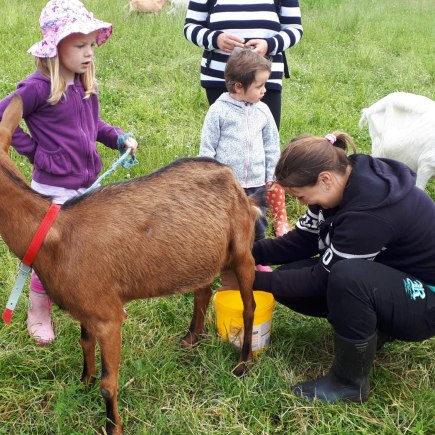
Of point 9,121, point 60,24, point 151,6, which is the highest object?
point 60,24

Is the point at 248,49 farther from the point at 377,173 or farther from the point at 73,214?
the point at 73,214

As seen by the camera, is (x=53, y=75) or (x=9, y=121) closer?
(x=9, y=121)

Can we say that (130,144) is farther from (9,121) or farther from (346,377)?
(346,377)

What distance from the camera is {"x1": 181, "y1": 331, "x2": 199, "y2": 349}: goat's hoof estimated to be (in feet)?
A: 10.6

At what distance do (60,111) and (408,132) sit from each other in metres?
3.18

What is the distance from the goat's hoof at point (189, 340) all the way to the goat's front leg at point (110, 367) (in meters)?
0.69

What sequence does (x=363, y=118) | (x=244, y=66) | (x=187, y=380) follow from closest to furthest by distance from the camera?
(x=187, y=380)
(x=244, y=66)
(x=363, y=118)

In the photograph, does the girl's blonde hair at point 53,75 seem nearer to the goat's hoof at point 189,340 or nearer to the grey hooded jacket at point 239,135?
the grey hooded jacket at point 239,135

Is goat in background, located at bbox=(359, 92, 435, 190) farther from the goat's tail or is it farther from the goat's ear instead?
the goat's ear

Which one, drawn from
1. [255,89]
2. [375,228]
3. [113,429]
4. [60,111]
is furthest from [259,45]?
[113,429]

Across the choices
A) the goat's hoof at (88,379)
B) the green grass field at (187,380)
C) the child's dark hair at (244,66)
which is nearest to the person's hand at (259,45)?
the child's dark hair at (244,66)

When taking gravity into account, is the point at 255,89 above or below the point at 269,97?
above

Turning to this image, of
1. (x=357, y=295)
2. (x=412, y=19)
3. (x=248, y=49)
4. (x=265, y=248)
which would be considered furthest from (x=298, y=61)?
(x=357, y=295)

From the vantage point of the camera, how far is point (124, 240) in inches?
98.6
